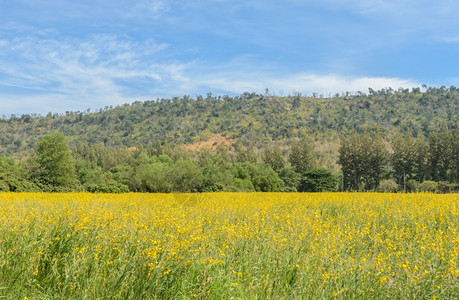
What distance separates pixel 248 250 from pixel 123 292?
2438 mm

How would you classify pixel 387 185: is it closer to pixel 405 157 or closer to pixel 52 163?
pixel 405 157

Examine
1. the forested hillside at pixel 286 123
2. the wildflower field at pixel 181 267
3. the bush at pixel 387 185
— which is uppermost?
the forested hillside at pixel 286 123

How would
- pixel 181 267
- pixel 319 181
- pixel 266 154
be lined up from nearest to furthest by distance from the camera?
pixel 181 267 < pixel 319 181 < pixel 266 154

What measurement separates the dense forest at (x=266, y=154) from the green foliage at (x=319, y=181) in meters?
0.19

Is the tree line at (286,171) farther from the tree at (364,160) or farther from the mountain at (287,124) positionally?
the mountain at (287,124)

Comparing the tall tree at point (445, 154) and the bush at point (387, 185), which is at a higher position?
the tall tree at point (445, 154)

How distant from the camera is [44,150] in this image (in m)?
48.3

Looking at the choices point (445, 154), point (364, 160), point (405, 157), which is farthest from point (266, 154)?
point (445, 154)

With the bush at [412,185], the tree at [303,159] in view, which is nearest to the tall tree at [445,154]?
the bush at [412,185]

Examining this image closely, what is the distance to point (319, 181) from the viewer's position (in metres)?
64.6

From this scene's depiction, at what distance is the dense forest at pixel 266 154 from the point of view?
50219 millimetres

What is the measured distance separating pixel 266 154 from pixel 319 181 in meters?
18.8

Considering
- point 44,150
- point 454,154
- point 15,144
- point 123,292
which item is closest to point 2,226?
point 123,292

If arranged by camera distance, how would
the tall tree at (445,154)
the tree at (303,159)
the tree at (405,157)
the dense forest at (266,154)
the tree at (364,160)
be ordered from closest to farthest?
the dense forest at (266,154)
the tall tree at (445,154)
the tree at (405,157)
the tree at (364,160)
the tree at (303,159)
